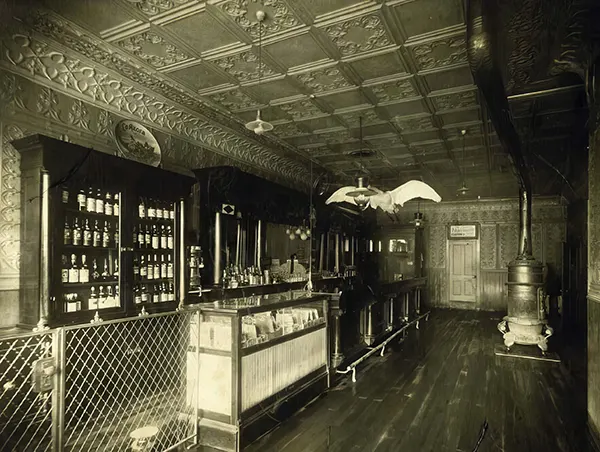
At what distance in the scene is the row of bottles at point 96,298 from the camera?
3701 mm

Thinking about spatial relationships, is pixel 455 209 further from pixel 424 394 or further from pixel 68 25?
pixel 68 25

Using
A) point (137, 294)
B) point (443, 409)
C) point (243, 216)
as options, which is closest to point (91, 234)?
point (137, 294)

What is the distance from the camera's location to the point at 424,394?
4.51 metres

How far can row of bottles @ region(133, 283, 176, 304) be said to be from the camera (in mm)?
4398

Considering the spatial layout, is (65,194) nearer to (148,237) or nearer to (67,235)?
(67,235)

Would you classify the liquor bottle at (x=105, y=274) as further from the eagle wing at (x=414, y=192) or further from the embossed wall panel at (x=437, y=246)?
the embossed wall panel at (x=437, y=246)

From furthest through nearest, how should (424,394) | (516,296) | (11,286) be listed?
(516,296) → (424,394) → (11,286)

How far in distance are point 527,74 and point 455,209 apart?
29.1ft

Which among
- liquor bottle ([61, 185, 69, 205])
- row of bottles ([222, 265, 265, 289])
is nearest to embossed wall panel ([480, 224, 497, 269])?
row of bottles ([222, 265, 265, 289])

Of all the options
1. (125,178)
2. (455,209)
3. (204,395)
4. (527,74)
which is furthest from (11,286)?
(455,209)

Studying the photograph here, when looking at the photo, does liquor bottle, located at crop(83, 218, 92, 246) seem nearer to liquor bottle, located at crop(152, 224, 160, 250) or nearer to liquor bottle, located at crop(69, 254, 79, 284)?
liquor bottle, located at crop(69, 254, 79, 284)

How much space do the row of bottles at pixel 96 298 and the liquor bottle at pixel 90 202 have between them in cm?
76

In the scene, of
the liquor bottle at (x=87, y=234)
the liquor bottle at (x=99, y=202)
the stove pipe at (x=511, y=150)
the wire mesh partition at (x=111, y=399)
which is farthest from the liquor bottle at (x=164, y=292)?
the stove pipe at (x=511, y=150)

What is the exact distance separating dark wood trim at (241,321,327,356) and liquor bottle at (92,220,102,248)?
6.16 ft
